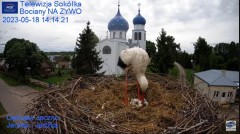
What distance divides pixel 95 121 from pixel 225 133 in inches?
33.2

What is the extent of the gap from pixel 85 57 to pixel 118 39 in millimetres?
5806

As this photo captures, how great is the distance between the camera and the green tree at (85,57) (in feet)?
16.1

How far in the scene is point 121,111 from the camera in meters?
1.64

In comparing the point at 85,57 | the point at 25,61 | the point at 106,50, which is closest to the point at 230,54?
the point at 85,57

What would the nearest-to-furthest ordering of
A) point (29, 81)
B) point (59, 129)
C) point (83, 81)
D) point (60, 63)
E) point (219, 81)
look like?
point (59, 129)
point (83, 81)
point (219, 81)
point (29, 81)
point (60, 63)

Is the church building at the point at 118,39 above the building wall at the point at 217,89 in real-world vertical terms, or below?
above

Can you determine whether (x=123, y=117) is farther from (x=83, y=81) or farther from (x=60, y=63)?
(x=60, y=63)

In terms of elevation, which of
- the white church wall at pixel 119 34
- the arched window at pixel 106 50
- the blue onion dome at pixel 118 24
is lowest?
the arched window at pixel 106 50

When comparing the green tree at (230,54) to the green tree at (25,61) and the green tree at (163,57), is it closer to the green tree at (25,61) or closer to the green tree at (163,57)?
the green tree at (163,57)

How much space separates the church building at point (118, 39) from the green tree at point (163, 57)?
1.93 meters

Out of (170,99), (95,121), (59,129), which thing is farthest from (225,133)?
(59,129)

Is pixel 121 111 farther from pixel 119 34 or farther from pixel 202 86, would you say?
pixel 119 34

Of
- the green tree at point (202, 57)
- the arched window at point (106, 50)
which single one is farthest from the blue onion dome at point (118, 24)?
the green tree at point (202, 57)

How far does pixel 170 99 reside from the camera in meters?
1.88
